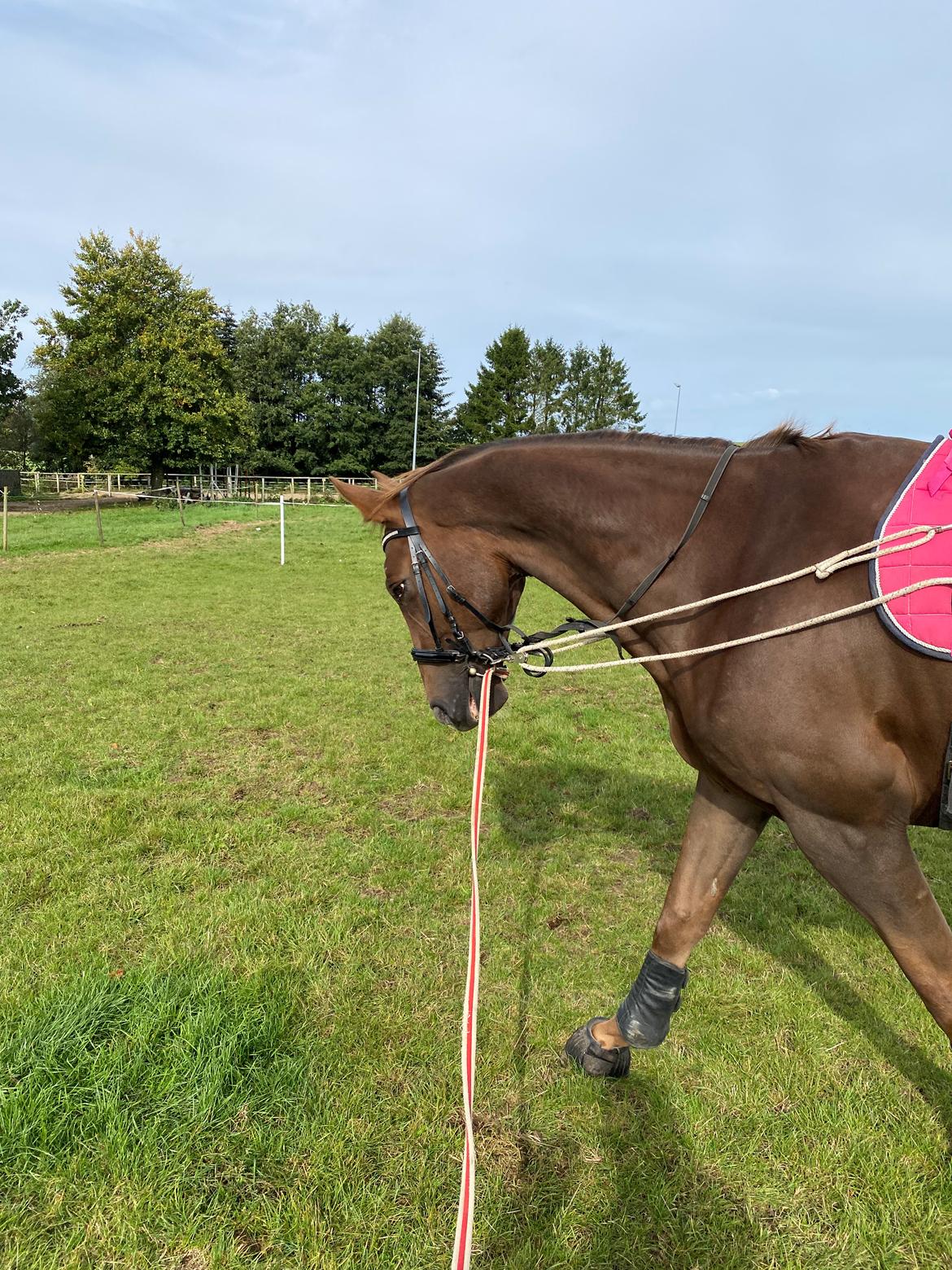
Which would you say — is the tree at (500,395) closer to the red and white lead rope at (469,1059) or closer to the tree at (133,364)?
the tree at (133,364)

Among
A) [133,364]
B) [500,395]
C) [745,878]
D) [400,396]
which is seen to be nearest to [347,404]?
[400,396]

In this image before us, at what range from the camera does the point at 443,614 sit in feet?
9.53

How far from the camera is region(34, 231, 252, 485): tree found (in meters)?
38.3

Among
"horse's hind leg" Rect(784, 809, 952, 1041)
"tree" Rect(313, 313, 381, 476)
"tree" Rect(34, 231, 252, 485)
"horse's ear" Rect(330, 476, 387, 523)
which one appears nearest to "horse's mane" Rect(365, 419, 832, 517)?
"horse's ear" Rect(330, 476, 387, 523)

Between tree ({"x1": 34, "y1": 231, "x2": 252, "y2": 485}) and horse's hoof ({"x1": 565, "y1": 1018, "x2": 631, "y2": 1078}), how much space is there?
4210 cm

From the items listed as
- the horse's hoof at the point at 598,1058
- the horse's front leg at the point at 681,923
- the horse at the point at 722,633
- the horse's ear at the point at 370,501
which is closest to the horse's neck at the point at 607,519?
the horse at the point at 722,633

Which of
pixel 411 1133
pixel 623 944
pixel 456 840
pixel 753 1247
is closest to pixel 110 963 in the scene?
pixel 411 1133

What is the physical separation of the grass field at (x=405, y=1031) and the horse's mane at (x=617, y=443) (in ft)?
7.47

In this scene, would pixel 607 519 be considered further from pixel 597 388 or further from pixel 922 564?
pixel 597 388

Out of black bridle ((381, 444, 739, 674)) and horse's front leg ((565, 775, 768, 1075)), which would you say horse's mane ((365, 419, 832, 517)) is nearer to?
black bridle ((381, 444, 739, 674))

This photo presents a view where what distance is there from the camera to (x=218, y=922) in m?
3.68

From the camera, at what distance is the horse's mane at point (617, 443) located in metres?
2.48

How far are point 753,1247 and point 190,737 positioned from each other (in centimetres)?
577

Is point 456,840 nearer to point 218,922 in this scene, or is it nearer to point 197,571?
point 218,922
